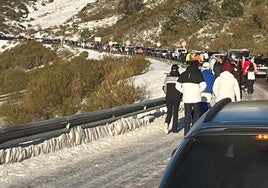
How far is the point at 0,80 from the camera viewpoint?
43.5m

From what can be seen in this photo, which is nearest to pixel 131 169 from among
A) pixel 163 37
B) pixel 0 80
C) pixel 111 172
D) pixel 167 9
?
pixel 111 172

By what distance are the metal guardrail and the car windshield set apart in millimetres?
7037

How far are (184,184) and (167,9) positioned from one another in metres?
97.9

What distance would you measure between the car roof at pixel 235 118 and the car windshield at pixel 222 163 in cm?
9

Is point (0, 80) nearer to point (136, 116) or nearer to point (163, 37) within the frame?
point (136, 116)

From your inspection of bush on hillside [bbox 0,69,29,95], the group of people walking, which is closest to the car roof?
the group of people walking

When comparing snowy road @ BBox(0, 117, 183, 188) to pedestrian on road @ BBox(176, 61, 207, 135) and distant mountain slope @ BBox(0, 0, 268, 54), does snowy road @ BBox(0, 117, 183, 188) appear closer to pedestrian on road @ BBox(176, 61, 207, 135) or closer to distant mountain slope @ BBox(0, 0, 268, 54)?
pedestrian on road @ BBox(176, 61, 207, 135)

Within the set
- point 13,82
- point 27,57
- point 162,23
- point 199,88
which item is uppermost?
point 199,88

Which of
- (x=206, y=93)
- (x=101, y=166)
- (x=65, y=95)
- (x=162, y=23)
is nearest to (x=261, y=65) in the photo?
(x=65, y=95)

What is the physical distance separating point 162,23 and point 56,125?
3103 inches

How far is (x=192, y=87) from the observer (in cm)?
1181

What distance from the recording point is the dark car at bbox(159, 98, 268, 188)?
341 centimetres

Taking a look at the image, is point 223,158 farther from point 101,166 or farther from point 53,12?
point 53,12

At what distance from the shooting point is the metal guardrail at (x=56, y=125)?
10289 millimetres
